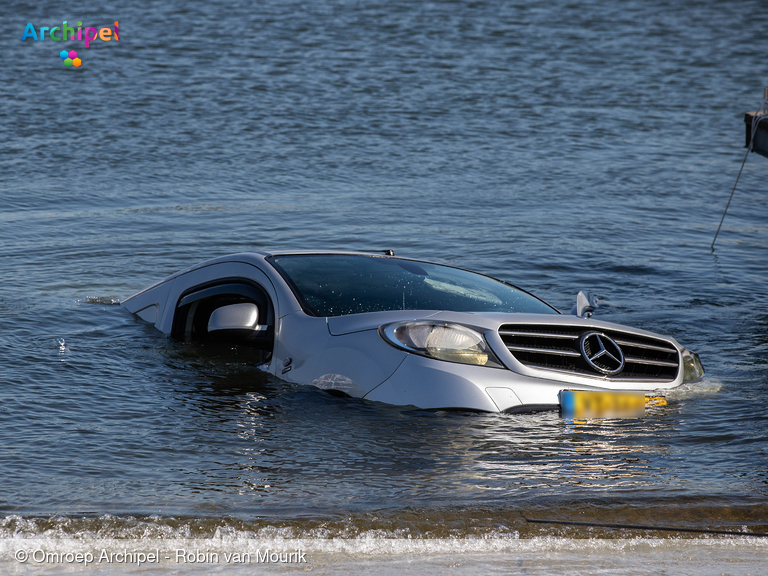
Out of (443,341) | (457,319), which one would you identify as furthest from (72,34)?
(443,341)

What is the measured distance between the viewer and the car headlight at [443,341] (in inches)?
195

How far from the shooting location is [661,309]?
8812mm

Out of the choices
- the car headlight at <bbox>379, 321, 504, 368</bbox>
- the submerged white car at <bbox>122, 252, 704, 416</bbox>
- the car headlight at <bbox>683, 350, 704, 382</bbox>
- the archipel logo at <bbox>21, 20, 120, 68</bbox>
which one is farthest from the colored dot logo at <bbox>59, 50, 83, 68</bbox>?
the car headlight at <bbox>683, 350, 704, 382</bbox>

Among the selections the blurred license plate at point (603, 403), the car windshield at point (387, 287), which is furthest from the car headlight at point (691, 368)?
the car windshield at point (387, 287)

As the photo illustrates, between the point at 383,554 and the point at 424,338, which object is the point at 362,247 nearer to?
the point at 424,338

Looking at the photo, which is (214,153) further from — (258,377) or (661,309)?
(258,377)

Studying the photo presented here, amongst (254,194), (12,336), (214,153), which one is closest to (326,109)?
(214,153)

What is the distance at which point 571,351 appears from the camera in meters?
5.14

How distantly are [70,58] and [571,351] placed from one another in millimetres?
24002

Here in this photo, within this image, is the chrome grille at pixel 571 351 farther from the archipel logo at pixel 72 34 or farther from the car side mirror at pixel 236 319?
the archipel logo at pixel 72 34

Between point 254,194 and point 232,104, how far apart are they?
7.64 metres

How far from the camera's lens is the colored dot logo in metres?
25.3

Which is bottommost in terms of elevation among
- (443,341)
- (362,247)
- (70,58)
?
(443,341)

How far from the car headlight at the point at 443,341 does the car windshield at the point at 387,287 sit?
0.46 meters
